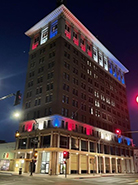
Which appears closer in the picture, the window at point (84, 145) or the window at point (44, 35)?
the window at point (84, 145)

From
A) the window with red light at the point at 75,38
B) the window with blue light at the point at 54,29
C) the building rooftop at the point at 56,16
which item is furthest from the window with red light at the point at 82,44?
the window with blue light at the point at 54,29

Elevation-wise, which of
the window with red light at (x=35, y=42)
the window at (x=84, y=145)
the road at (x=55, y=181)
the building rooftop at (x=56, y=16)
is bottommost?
the road at (x=55, y=181)

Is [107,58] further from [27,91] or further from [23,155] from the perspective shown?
[23,155]

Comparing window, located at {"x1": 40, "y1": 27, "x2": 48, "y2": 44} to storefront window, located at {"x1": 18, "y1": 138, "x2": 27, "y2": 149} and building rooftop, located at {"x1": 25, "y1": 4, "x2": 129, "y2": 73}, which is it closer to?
building rooftop, located at {"x1": 25, "y1": 4, "x2": 129, "y2": 73}

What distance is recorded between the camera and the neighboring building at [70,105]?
4697 cm

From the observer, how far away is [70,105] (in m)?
52.8

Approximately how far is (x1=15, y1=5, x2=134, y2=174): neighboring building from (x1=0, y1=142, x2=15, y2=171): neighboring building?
15.1 ft

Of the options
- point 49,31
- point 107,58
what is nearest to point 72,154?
point 49,31

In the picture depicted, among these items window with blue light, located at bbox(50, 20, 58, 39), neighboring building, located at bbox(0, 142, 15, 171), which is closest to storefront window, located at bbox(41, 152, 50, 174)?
neighboring building, located at bbox(0, 142, 15, 171)

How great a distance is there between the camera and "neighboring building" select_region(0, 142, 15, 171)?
53469mm

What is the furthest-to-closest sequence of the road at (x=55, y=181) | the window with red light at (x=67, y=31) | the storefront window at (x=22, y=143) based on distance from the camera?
the window with red light at (x=67, y=31) → the storefront window at (x=22, y=143) → the road at (x=55, y=181)

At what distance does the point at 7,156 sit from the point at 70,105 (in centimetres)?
2863

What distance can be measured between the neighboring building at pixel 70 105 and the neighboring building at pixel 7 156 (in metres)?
4.60

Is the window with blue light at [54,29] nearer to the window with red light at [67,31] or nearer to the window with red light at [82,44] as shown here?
the window with red light at [67,31]
